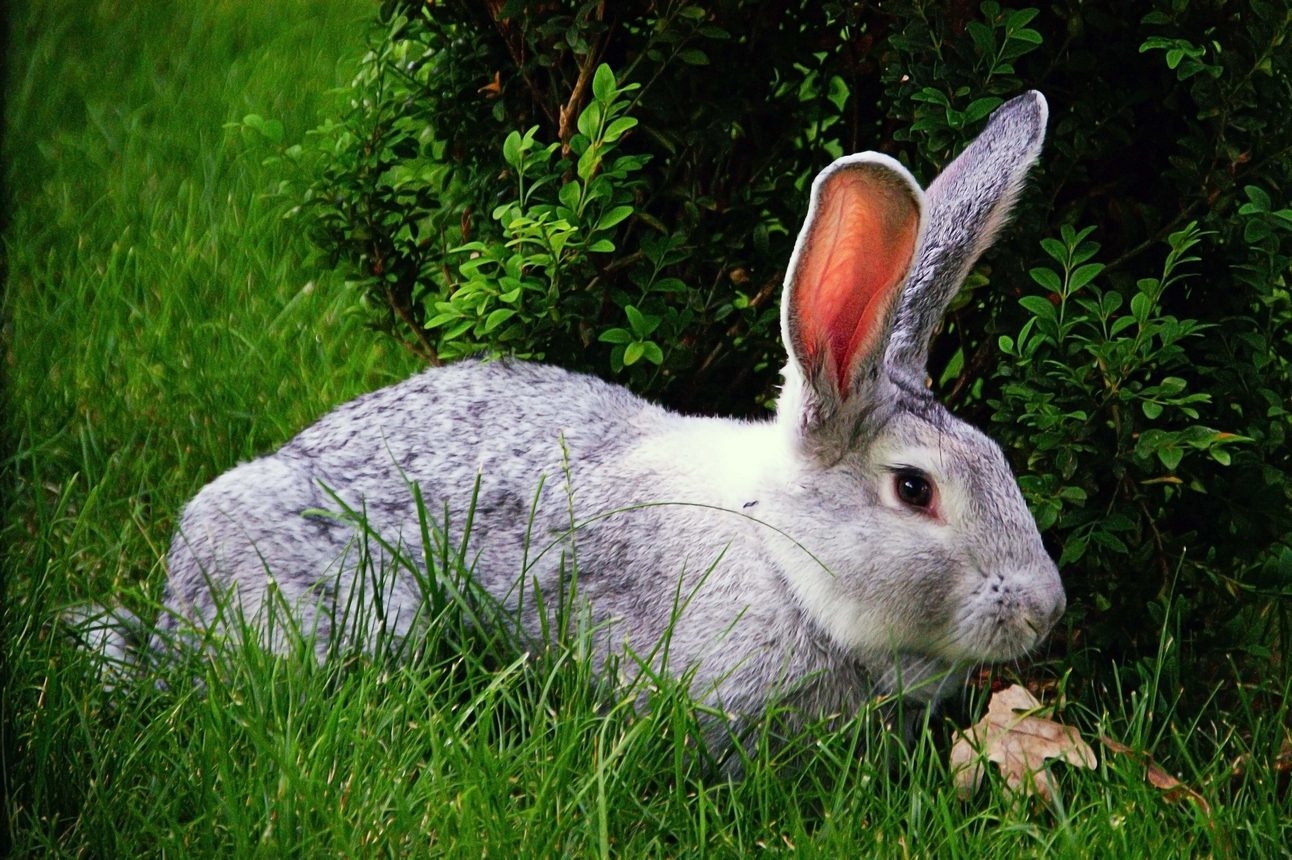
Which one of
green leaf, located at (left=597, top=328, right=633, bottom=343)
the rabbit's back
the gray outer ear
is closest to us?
the gray outer ear

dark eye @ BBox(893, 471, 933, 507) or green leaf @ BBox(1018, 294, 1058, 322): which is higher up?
green leaf @ BBox(1018, 294, 1058, 322)

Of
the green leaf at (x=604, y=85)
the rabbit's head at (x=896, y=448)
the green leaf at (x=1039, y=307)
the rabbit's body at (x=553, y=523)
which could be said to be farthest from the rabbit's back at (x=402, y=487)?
the green leaf at (x=1039, y=307)

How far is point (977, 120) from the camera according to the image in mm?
3588

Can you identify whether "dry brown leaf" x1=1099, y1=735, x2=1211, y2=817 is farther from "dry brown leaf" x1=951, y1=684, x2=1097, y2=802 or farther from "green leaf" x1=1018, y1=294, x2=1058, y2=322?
"green leaf" x1=1018, y1=294, x2=1058, y2=322

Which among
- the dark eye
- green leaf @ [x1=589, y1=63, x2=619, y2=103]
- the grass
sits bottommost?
the grass

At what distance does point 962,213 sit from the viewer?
3.47 metres

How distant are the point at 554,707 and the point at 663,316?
1.05 meters

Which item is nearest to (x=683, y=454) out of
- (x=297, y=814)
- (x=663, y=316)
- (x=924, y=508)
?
(x=663, y=316)

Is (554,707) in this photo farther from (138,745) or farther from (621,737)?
(138,745)

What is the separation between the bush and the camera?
3.51 metres

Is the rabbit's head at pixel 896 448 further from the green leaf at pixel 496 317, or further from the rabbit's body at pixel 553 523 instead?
the green leaf at pixel 496 317

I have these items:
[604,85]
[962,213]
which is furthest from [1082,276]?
[604,85]

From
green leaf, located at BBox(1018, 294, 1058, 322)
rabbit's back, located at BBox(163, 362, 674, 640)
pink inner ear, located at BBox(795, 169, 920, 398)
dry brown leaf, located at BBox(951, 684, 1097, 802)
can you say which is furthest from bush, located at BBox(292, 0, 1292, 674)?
pink inner ear, located at BBox(795, 169, 920, 398)

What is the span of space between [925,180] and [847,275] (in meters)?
0.66
